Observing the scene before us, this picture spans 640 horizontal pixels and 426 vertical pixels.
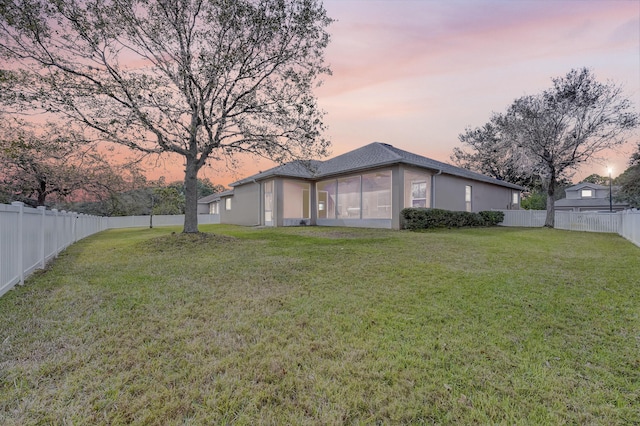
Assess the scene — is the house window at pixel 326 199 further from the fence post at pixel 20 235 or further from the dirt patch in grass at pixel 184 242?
the fence post at pixel 20 235

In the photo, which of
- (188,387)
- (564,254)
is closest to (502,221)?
(564,254)

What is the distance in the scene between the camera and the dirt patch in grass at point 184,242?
8164 mm

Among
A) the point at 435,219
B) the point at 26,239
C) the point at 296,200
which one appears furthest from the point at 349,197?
the point at 26,239

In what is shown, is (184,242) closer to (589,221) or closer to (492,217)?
(492,217)

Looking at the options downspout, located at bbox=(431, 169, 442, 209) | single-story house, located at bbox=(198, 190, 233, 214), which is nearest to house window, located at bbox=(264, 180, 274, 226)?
downspout, located at bbox=(431, 169, 442, 209)

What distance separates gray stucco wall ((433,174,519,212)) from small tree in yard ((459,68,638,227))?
303cm

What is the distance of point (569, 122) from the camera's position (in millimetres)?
14000

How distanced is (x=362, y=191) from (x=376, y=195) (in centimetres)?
78

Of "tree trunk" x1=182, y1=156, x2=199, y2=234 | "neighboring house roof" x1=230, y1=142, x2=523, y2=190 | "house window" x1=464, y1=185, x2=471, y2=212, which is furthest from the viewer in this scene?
"house window" x1=464, y1=185, x2=471, y2=212

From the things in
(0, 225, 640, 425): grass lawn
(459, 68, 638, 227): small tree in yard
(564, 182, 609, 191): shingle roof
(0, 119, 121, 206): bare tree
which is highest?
(459, 68, 638, 227): small tree in yard

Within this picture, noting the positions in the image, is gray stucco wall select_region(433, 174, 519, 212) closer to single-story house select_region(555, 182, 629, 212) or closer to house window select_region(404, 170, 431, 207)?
house window select_region(404, 170, 431, 207)

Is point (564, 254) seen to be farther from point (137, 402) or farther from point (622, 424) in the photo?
point (137, 402)

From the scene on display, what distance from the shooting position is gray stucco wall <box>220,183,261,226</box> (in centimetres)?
1813

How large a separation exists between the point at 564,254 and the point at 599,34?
24.0 ft
